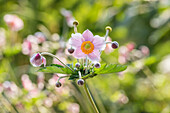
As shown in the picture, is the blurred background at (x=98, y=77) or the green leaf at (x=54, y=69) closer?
the green leaf at (x=54, y=69)

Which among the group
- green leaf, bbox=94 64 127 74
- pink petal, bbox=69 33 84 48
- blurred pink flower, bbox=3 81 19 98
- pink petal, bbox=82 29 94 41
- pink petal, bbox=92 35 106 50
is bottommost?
green leaf, bbox=94 64 127 74

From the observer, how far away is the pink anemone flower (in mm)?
463

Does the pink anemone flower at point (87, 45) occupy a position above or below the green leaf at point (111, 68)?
above

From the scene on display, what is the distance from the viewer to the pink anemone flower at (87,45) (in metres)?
0.46

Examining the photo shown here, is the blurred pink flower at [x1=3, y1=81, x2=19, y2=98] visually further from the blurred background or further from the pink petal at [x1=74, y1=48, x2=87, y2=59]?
the pink petal at [x1=74, y1=48, x2=87, y2=59]

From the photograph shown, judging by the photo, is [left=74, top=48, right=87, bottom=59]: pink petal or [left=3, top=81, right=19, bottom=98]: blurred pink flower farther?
[left=3, top=81, right=19, bottom=98]: blurred pink flower

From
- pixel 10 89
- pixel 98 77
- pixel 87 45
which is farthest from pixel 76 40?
pixel 98 77

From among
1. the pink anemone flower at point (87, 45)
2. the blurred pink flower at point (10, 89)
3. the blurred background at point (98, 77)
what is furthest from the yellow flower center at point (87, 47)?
the blurred pink flower at point (10, 89)

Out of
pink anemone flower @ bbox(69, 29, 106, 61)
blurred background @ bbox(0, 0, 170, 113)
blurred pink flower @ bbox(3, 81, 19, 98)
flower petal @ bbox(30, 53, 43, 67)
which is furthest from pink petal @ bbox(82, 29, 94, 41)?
blurred pink flower @ bbox(3, 81, 19, 98)

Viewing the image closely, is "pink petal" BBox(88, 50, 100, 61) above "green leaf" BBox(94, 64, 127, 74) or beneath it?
above

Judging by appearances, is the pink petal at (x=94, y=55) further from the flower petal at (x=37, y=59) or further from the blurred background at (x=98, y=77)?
the blurred background at (x=98, y=77)

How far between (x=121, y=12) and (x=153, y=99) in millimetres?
665

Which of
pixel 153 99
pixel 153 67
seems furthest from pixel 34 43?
pixel 153 67

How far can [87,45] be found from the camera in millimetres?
471
